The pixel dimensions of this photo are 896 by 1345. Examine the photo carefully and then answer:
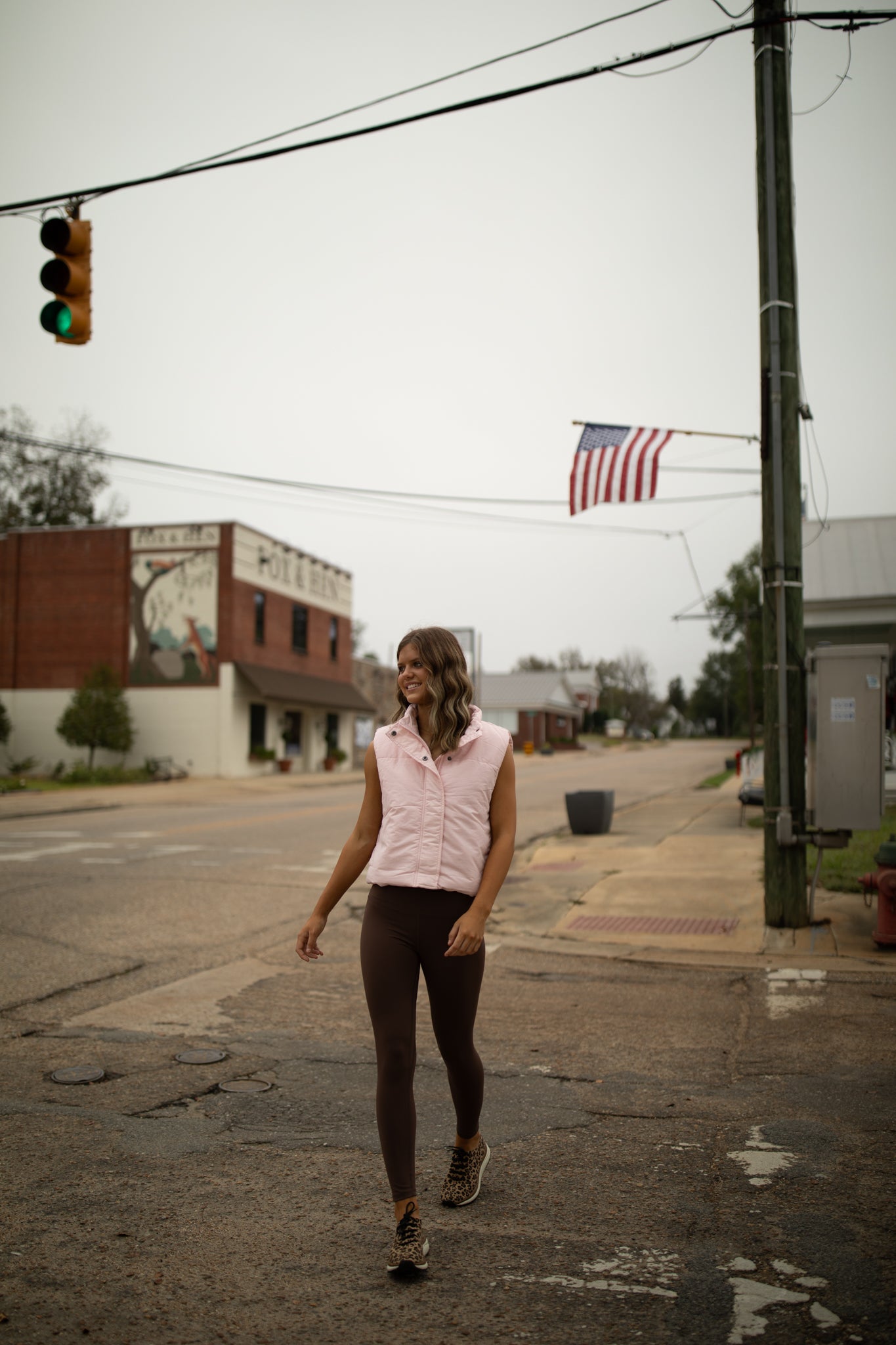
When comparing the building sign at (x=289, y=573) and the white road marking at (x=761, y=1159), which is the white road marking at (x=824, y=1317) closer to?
the white road marking at (x=761, y=1159)

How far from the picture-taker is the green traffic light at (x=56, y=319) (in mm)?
8945

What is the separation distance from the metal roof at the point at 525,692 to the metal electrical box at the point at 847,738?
7095 centimetres

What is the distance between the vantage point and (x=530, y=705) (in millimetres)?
83000

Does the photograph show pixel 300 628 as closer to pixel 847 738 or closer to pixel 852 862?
pixel 852 862

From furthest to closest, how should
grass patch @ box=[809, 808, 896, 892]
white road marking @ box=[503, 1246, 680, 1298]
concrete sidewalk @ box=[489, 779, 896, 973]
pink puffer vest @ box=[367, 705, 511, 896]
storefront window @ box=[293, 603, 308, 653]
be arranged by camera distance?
storefront window @ box=[293, 603, 308, 653] < grass patch @ box=[809, 808, 896, 892] < concrete sidewalk @ box=[489, 779, 896, 973] < pink puffer vest @ box=[367, 705, 511, 896] < white road marking @ box=[503, 1246, 680, 1298]

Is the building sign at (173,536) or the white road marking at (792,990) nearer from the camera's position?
the white road marking at (792,990)

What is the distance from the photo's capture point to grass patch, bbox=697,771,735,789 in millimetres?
30538

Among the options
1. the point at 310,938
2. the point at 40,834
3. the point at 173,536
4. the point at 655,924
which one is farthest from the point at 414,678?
the point at 173,536

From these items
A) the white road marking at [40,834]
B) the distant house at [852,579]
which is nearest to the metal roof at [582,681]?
the distant house at [852,579]

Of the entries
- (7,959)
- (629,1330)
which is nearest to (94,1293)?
(629,1330)

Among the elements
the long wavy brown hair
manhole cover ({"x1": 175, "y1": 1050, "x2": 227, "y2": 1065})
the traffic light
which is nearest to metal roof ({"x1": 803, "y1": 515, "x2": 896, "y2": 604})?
the traffic light

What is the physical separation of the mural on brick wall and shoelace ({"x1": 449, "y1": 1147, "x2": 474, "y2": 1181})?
33186 mm

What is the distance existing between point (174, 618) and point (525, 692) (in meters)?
51.8

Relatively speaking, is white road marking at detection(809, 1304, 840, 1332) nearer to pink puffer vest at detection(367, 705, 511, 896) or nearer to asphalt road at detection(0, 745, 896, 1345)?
asphalt road at detection(0, 745, 896, 1345)
